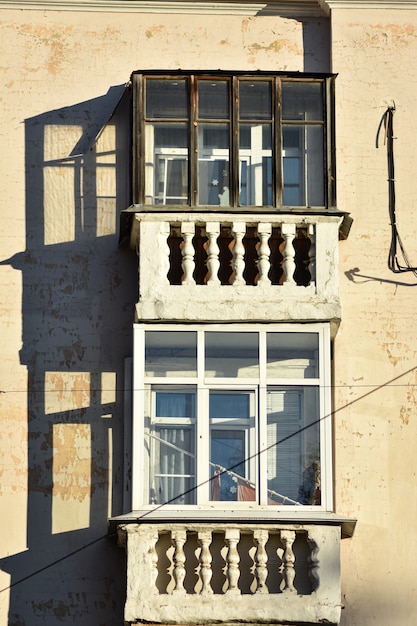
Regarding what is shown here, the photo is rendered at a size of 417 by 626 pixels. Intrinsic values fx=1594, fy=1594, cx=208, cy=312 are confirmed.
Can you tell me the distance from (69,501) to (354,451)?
296 cm

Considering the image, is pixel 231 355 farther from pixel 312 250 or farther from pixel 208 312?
pixel 312 250

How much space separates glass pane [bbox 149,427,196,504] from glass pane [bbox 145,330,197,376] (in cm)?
59

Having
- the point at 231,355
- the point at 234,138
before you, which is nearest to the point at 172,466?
the point at 231,355

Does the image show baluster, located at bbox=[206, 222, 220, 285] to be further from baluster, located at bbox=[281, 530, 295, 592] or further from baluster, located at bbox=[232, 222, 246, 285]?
baluster, located at bbox=[281, 530, 295, 592]

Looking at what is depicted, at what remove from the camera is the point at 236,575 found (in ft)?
50.1

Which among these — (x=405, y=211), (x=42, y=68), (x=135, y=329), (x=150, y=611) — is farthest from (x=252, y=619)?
(x=42, y=68)

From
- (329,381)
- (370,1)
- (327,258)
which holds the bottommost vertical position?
(329,381)

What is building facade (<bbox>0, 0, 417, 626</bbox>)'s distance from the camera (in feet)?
51.3

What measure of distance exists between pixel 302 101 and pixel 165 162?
1563 millimetres

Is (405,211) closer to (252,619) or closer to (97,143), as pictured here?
(97,143)

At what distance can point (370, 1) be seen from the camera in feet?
57.3

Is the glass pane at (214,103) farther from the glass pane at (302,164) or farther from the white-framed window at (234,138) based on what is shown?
the glass pane at (302,164)

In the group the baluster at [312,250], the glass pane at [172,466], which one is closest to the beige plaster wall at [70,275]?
the glass pane at [172,466]

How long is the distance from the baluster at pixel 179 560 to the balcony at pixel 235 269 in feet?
7.16
